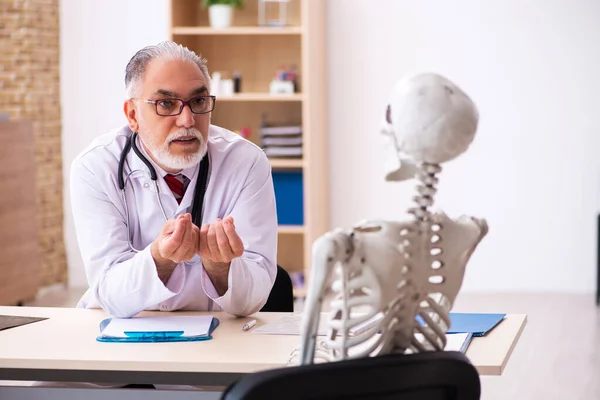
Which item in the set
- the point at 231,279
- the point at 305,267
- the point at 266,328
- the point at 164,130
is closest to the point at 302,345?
the point at 266,328

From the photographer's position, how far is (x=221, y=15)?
5.96 metres

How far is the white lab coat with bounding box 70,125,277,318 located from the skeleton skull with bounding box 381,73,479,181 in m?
0.96

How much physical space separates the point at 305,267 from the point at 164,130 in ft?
11.6

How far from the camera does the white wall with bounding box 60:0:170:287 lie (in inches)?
254

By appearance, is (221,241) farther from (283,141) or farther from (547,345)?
(283,141)

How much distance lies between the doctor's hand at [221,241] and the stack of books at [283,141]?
12.4 ft

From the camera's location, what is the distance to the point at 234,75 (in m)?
6.12

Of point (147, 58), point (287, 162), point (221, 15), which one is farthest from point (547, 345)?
point (147, 58)

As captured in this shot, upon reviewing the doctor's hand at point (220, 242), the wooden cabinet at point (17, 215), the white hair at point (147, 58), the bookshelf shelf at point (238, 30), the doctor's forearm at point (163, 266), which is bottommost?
the wooden cabinet at point (17, 215)

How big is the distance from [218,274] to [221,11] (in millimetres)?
3743

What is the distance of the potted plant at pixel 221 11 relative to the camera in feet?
19.5

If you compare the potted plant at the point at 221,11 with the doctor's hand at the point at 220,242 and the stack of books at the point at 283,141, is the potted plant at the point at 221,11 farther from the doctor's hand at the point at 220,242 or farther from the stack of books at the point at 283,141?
the doctor's hand at the point at 220,242

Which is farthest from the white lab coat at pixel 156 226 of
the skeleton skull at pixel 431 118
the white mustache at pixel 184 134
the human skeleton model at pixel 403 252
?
the skeleton skull at pixel 431 118

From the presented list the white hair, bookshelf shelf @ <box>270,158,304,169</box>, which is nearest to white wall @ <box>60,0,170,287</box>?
bookshelf shelf @ <box>270,158,304,169</box>
